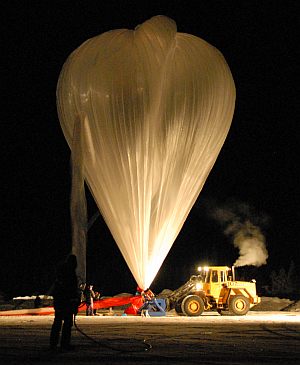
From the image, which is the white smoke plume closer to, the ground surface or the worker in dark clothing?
the ground surface

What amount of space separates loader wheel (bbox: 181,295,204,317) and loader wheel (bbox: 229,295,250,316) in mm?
1271

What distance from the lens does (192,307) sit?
27969mm

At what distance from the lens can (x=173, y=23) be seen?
28422mm

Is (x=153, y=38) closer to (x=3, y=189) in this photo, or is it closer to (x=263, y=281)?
(x=263, y=281)

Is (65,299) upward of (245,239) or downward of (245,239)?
downward

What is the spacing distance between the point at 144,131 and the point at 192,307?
6454mm

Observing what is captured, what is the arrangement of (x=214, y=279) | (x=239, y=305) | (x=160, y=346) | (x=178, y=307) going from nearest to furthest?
1. (x=160, y=346)
2. (x=178, y=307)
3. (x=239, y=305)
4. (x=214, y=279)

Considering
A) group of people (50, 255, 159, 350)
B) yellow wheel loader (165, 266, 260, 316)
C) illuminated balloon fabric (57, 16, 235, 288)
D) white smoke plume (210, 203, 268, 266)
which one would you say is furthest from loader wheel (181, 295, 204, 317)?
group of people (50, 255, 159, 350)

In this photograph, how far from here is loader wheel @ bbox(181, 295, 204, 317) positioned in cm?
2786

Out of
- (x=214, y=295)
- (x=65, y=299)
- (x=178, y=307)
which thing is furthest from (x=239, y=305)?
(x=65, y=299)

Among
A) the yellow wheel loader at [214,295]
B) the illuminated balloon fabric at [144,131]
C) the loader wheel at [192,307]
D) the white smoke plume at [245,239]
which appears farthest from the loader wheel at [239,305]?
the white smoke plume at [245,239]

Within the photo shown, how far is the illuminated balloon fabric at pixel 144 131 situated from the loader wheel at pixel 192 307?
1722mm

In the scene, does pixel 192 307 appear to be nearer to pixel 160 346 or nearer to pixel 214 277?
pixel 214 277

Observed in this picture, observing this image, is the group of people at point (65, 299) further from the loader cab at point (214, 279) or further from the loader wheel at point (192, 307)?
the loader cab at point (214, 279)
